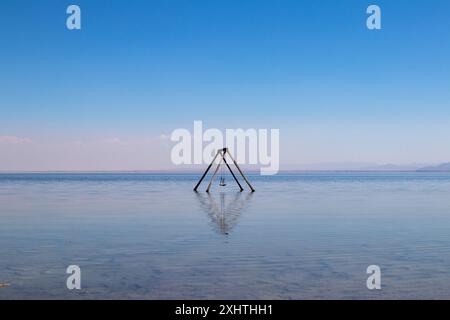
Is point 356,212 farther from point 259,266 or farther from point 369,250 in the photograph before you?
point 259,266

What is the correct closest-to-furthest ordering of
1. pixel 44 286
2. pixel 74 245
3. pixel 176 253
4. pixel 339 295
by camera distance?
1. pixel 339 295
2. pixel 44 286
3. pixel 176 253
4. pixel 74 245

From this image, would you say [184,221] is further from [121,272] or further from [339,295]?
[339,295]

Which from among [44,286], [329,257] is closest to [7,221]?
[44,286]

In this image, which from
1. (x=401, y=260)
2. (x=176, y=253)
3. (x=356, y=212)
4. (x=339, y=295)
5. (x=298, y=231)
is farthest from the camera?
(x=356, y=212)

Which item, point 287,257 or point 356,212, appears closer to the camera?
point 287,257

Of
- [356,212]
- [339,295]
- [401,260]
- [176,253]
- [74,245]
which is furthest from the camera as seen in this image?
[356,212]

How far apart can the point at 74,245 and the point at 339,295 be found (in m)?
15.7

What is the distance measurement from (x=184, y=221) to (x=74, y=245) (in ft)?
42.2

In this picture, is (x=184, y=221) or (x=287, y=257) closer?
(x=287, y=257)

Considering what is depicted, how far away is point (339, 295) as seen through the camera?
15.3 m

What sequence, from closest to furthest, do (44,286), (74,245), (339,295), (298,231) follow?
(339,295), (44,286), (74,245), (298,231)

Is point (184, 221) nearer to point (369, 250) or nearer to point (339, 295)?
point (369, 250)

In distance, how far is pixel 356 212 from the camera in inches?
1747

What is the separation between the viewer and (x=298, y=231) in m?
31.5
